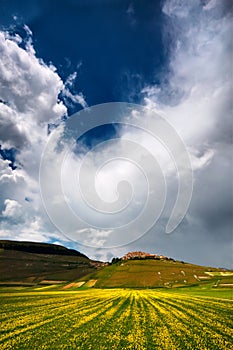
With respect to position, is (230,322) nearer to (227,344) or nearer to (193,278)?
(227,344)

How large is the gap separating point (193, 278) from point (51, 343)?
17288cm

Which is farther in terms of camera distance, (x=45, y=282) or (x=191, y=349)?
(x=45, y=282)

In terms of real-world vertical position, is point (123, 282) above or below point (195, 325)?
above

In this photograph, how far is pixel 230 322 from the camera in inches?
1064

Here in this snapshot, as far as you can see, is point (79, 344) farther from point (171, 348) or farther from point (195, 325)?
point (195, 325)

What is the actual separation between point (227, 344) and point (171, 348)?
4.67 m

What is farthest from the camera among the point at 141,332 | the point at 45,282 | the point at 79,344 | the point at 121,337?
the point at 45,282

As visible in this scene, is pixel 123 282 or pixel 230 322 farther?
pixel 123 282

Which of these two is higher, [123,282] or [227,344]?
[123,282]

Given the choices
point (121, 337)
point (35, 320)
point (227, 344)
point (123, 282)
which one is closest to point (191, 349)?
point (227, 344)

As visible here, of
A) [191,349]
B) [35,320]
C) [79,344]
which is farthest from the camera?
[35,320]

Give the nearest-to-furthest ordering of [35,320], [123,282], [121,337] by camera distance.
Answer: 1. [121,337]
2. [35,320]
3. [123,282]

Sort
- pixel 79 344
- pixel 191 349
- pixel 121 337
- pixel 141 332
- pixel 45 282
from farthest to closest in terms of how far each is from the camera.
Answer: pixel 45 282, pixel 141 332, pixel 121 337, pixel 79 344, pixel 191 349

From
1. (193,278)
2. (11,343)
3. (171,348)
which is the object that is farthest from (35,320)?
(193,278)
